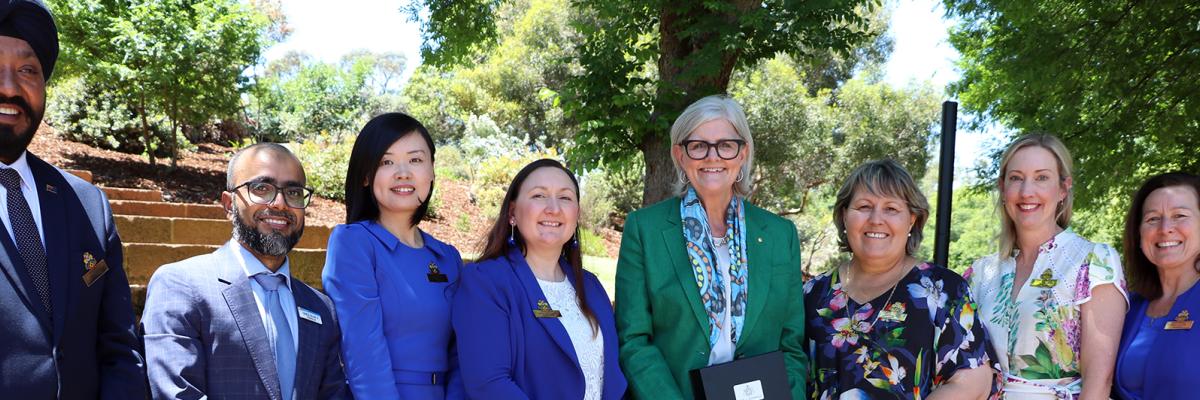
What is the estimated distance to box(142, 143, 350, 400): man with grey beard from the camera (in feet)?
9.03

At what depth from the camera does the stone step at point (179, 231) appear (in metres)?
9.22

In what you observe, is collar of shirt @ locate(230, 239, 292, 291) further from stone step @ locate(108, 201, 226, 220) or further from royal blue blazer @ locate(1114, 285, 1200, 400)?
stone step @ locate(108, 201, 226, 220)

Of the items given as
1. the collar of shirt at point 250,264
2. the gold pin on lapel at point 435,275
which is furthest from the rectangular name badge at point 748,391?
the collar of shirt at point 250,264

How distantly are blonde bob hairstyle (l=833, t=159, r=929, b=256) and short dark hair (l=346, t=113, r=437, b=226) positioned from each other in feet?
5.57

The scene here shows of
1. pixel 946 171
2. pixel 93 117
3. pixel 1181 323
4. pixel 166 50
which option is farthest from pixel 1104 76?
pixel 93 117

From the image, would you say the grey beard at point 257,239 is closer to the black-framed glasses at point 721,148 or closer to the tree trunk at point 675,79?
the black-framed glasses at point 721,148

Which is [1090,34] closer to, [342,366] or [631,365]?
[631,365]

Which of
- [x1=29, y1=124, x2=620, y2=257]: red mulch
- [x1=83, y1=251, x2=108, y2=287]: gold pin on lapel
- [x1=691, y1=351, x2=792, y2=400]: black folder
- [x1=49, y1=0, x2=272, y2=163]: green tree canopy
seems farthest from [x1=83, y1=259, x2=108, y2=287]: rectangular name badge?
[x1=49, y1=0, x2=272, y2=163]: green tree canopy

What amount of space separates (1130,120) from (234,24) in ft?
40.9

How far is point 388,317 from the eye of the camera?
3109 millimetres

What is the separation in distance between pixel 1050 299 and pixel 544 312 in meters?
2.00

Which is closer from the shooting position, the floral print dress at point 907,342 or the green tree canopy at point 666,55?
the floral print dress at point 907,342

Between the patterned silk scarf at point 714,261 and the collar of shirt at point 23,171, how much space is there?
2.24m

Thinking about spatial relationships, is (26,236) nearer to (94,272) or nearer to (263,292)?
(94,272)
